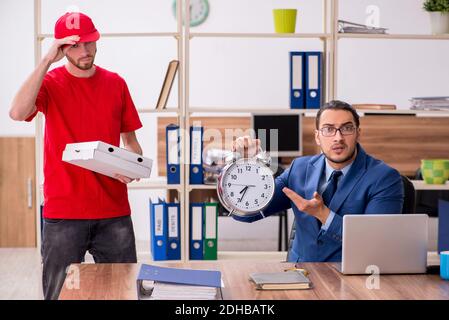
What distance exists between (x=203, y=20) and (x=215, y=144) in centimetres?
172

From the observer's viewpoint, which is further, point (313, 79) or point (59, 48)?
point (313, 79)

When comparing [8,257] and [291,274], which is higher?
[291,274]

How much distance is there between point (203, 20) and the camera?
710 cm

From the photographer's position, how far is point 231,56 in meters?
7.13

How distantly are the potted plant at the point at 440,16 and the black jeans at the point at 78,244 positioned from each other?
2355mm

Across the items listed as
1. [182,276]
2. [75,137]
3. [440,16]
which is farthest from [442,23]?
[182,276]

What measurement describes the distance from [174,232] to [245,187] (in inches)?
70.9

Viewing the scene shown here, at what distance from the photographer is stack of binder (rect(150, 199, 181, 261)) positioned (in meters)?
4.12

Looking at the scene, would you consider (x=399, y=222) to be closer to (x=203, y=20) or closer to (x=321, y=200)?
(x=321, y=200)

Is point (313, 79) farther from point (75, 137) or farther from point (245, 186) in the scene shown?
point (245, 186)

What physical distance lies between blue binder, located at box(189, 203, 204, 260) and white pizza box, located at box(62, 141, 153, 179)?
46.0 inches

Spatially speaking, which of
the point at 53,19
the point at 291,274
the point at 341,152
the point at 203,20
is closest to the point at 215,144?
the point at 203,20

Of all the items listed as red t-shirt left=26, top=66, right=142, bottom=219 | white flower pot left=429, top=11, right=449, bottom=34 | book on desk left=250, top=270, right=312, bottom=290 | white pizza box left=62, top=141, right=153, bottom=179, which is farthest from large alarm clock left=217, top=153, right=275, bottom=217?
white flower pot left=429, top=11, right=449, bottom=34
